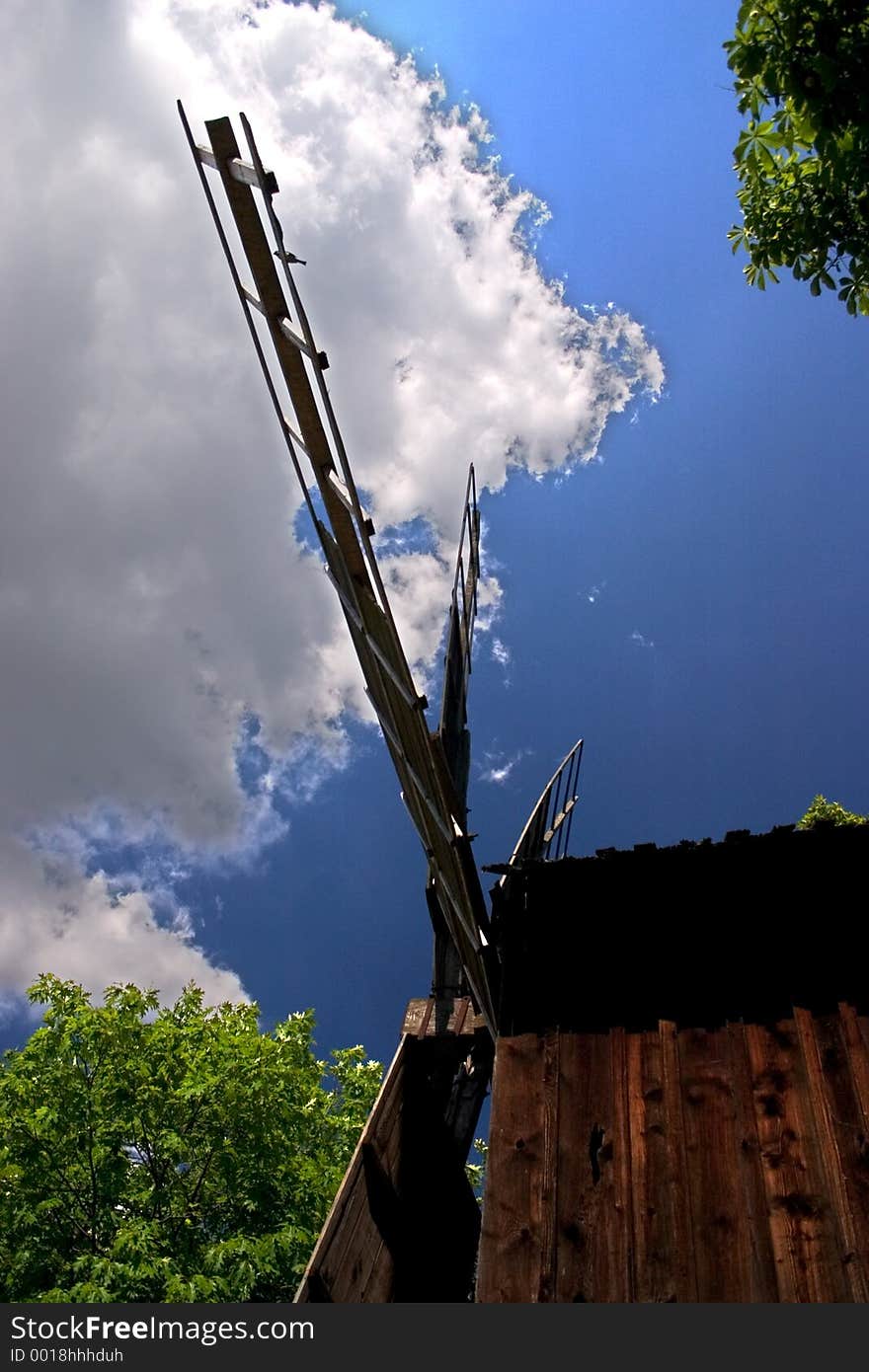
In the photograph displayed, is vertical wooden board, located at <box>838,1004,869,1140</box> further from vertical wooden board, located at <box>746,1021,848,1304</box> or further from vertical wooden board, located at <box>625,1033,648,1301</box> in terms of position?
vertical wooden board, located at <box>625,1033,648,1301</box>

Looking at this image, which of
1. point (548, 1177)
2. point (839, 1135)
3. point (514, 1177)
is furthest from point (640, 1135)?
point (839, 1135)

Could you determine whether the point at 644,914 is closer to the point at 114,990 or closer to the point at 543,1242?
the point at 543,1242

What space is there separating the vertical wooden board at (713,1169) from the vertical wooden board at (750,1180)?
23mm

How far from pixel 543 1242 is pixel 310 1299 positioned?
1449mm

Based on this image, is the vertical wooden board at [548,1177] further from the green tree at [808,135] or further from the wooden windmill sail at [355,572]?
the green tree at [808,135]

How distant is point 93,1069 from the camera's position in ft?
43.8

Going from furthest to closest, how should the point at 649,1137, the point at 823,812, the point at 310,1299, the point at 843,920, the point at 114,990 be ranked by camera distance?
the point at 823,812 < the point at 114,990 < the point at 843,920 < the point at 649,1137 < the point at 310,1299

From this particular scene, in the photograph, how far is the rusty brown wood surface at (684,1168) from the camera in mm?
4309

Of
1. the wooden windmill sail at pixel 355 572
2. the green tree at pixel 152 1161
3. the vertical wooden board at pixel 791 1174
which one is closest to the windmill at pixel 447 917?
the wooden windmill sail at pixel 355 572

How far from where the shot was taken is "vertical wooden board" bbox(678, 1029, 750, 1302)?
429 centimetres

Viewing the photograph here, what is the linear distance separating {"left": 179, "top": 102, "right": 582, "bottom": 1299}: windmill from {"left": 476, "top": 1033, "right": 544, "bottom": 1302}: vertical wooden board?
2.57 ft

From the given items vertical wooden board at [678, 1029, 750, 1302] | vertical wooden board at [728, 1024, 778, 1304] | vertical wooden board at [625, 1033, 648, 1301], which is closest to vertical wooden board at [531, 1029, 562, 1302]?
vertical wooden board at [625, 1033, 648, 1301]

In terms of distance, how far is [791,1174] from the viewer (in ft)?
14.9

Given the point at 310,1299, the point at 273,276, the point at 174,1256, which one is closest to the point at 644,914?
the point at 310,1299
